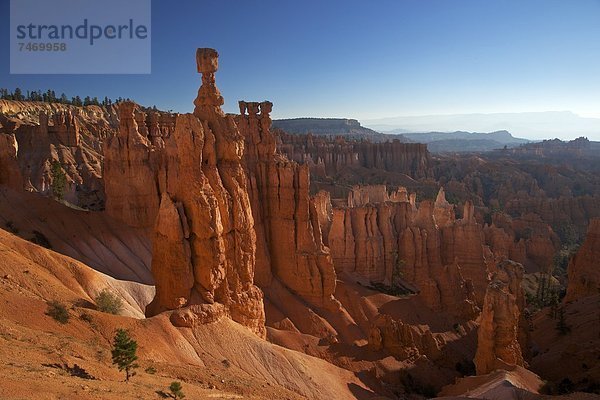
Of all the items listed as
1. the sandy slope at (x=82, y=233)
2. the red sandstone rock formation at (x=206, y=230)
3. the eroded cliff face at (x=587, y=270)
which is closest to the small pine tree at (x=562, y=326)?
the eroded cliff face at (x=587, y=270)

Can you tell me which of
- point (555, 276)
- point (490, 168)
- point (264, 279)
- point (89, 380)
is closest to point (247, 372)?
point (89, 380)

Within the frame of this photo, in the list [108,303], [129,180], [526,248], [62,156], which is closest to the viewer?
[108,303]

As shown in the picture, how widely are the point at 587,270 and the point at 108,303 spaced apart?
41.6 meters

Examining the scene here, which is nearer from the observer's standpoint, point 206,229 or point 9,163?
point 206,229

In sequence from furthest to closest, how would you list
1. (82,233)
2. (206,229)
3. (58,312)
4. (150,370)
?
(82,233)
(206,229)
(58,312)
(150,370)

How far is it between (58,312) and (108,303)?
15.9ft

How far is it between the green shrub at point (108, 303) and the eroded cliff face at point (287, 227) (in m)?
11.3

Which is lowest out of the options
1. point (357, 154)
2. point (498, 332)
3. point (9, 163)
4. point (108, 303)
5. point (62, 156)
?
point (498, 332)

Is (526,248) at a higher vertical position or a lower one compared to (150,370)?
lower

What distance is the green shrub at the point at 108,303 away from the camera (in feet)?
69.5

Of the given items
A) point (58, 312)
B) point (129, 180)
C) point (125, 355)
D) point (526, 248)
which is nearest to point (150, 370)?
point (125, 355)

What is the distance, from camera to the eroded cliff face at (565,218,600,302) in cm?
4159

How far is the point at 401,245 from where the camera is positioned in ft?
147

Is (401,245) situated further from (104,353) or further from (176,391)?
(176,391)
